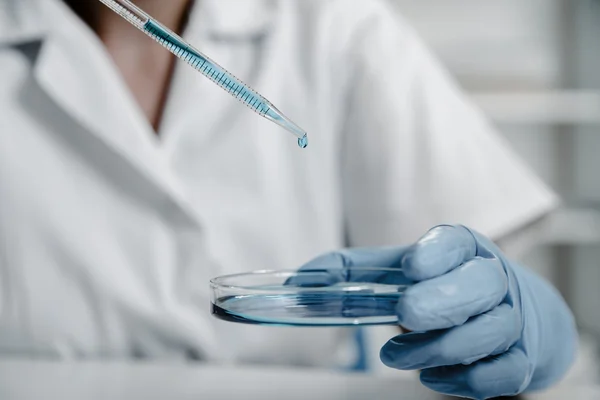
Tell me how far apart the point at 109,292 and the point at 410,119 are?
40 centimetres

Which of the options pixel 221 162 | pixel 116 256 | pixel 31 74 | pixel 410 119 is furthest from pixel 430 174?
pixel 31 74

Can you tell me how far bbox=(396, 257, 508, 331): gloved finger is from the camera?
1.39 feet

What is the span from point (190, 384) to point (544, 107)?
1.37 m

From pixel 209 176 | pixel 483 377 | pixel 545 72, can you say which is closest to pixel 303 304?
pixel 483 377

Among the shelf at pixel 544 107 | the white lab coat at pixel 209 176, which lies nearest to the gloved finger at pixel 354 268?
the white lab coat at pixel 209 176

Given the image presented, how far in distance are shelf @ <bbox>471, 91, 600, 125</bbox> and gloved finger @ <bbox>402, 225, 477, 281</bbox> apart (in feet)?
4.51

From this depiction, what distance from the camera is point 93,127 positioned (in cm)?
79

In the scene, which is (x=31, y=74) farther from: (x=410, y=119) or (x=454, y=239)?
(x=454, y=239)

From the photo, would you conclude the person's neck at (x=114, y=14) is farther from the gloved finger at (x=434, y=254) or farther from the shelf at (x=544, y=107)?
the shelf at (x=544, y=107)

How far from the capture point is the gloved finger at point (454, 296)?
1.39 ft

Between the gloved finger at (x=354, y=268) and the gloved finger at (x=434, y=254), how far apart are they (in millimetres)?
80

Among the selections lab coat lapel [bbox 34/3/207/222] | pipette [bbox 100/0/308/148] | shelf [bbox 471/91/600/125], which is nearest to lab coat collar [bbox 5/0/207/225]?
lab coat lapel [bbox 34/3/207/222]

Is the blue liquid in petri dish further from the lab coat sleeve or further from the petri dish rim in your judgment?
the lab coat sleeve

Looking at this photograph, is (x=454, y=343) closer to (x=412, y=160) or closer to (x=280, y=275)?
(x=280, y=275)
